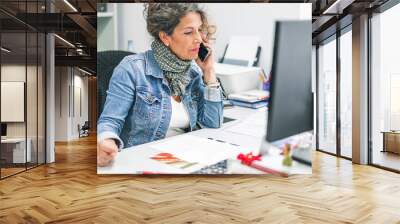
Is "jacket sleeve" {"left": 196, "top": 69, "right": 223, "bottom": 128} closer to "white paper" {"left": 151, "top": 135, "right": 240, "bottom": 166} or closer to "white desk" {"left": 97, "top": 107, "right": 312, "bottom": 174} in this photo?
"white desk" {"left": 97, "top": 107, "right": 312, "bottom": 174}

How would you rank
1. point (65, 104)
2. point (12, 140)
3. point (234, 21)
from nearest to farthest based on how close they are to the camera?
1. point (234, 21)
2. point (12, 140)
3. point (65, 104)

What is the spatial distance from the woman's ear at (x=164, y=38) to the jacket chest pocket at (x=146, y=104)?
2.44 feet

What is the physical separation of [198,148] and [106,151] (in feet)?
4.40

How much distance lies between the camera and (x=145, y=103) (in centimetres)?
547

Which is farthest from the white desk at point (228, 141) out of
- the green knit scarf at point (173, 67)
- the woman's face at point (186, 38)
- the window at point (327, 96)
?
the window at point (327, 96)

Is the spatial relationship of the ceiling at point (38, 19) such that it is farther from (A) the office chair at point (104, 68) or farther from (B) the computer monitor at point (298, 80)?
(B) the computer monitor at point (298, 80)

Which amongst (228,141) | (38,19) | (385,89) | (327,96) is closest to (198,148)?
(228,141)

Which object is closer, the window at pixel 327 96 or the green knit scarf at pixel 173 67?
the green knit scarf at pixel 173 67

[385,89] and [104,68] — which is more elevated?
[104,68]

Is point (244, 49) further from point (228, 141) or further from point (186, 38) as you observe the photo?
point (228, 141)

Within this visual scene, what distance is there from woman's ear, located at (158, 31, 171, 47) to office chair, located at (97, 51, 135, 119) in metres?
0.54

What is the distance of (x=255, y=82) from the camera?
5.58 m

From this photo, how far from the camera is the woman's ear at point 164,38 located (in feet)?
18.2

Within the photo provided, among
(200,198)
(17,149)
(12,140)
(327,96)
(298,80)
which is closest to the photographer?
(200,198)
